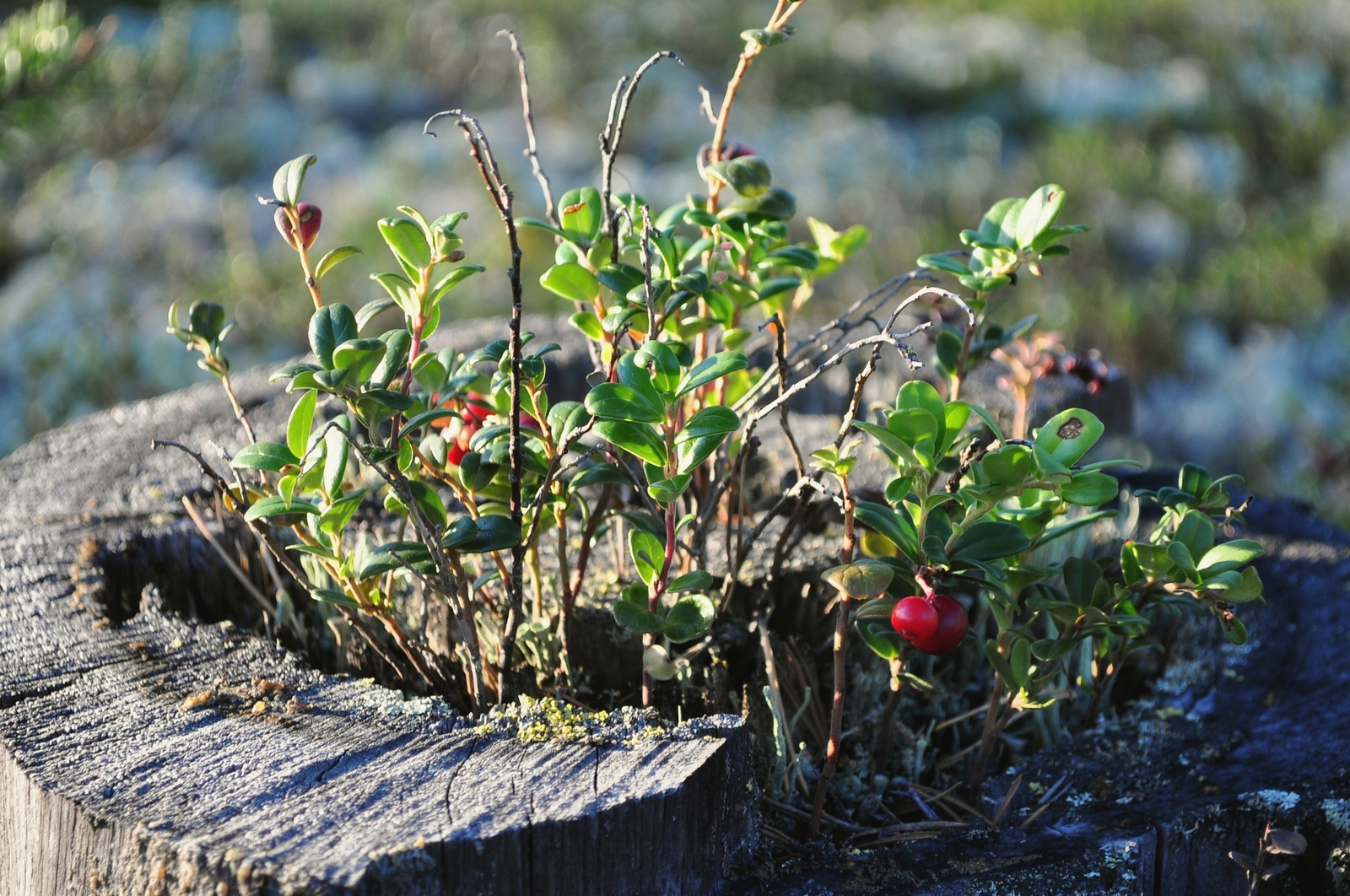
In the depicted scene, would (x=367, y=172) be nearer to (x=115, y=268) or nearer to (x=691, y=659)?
(x=115, y=268)

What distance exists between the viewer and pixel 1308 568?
1.67m

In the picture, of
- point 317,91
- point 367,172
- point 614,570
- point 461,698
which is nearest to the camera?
point 461,698

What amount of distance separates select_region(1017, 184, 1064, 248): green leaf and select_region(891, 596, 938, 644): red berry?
42cm

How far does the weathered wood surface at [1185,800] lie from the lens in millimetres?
1135

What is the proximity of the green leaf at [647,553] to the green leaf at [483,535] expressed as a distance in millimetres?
135

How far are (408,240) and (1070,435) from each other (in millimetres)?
683

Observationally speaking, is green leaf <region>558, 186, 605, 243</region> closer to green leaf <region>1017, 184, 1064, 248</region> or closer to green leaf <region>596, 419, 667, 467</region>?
green leaf <region>596, 419, 667, 467</region>

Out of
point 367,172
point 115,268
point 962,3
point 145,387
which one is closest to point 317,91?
point 367,172

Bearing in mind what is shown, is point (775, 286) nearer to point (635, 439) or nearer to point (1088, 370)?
point (635, 439)

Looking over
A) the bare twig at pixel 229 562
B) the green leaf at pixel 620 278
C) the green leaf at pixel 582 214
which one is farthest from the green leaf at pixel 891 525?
the bare twig at pixel 229 562

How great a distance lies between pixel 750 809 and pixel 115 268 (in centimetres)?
488

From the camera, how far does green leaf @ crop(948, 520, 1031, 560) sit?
1105 millimetres

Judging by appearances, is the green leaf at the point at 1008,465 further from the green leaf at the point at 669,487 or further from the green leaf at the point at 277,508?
the green leaf at the point at 277,508

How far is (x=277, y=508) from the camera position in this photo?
1079mm
